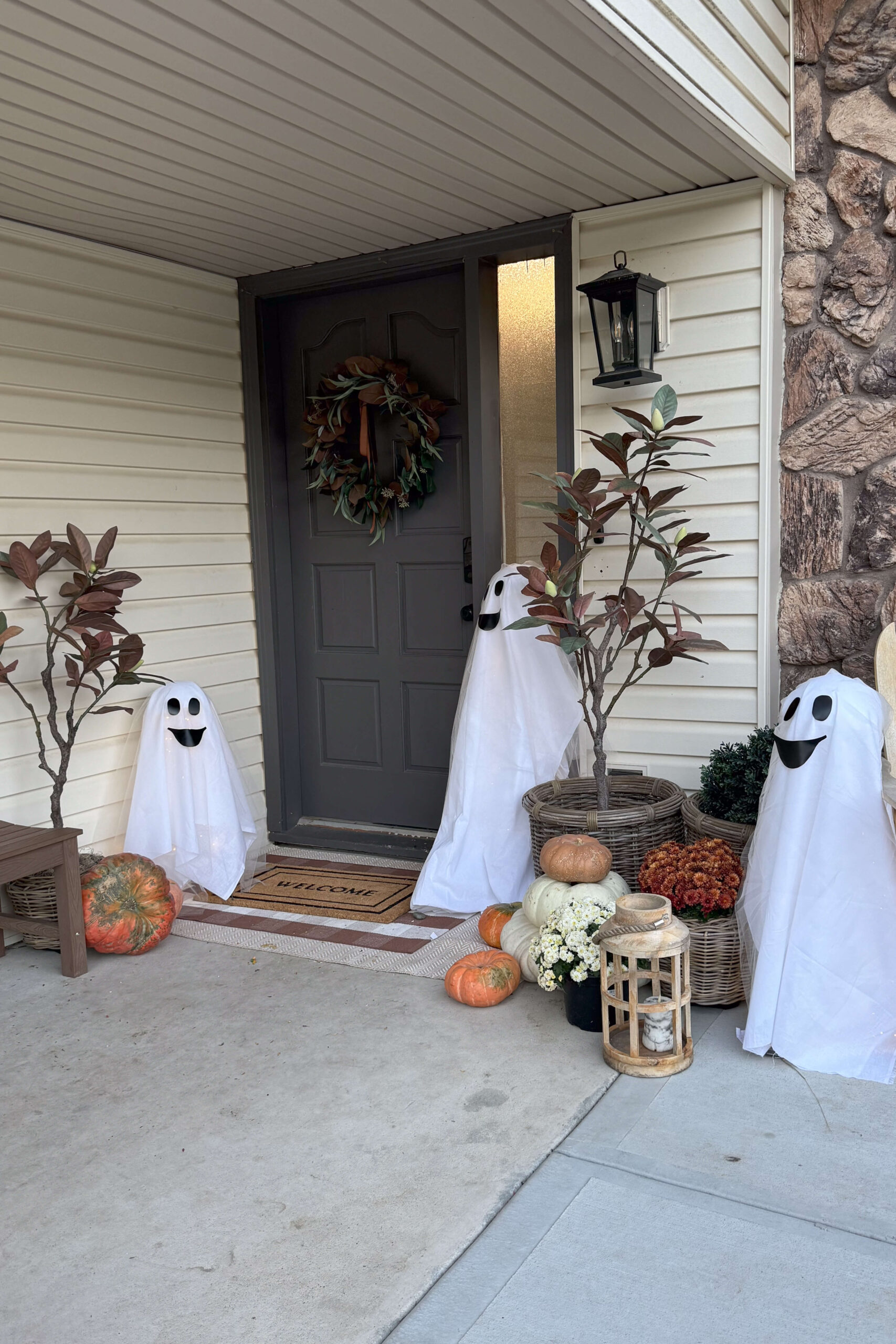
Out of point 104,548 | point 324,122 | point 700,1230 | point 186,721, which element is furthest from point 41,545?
point 700,1230

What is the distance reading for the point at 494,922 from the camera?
3.32 m

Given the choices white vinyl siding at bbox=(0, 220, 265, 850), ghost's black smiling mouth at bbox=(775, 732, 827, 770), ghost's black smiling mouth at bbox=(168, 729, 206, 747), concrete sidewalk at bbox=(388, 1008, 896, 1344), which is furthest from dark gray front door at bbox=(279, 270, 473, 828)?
concrete sidewalk at bbox=(388, 1008, 896, 1344)

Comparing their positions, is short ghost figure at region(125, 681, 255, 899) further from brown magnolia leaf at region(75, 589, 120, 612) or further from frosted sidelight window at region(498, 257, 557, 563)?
frosted sidelight window at region(498, 257, 557, 563)

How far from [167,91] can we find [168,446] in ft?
5.63

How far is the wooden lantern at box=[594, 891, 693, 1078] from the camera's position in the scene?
2.53 metres

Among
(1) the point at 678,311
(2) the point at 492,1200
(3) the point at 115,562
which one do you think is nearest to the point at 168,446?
(3) the point at 115,562

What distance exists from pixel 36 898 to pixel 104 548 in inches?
46.7

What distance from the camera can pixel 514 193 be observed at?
3.43 metres

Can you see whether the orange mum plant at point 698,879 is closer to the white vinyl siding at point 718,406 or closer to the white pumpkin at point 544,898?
the white pumpkin at point 544,898

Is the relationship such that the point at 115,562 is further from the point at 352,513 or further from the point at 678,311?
the point at 678,311

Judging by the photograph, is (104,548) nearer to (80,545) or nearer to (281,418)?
(80,545)

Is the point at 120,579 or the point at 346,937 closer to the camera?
the point at 346,937

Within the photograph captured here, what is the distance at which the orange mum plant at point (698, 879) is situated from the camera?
9.34 ft

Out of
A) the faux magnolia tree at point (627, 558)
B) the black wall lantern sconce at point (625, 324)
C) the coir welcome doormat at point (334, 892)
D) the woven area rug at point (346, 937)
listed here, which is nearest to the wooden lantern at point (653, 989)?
the woven area rug at point (346, 937)
